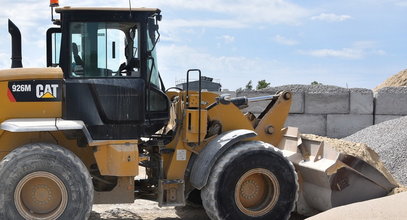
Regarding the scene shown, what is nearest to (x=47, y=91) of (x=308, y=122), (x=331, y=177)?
(x=331, y=177)

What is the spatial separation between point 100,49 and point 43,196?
5.34ft

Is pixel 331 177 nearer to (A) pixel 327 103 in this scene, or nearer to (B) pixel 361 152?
(B) pixel 361 152

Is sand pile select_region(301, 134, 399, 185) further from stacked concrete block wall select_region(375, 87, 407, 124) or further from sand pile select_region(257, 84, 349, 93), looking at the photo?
stacked concrete block wall select_region(375, 87, 407, 124)

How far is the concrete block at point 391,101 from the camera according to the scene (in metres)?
14.0

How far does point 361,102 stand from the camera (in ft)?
45.7

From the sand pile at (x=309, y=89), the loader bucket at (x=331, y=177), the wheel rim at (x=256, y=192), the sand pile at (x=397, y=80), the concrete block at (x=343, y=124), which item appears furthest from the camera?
the sand pile at (x=397, y=80)

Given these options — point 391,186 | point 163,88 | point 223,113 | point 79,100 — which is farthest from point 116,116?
point 391,186

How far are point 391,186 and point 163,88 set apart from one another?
304 cm

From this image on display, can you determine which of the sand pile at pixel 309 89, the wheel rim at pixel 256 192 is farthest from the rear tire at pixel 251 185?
the sand pile at pixel 309 89

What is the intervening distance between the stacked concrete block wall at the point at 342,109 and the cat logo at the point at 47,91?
8648 mm

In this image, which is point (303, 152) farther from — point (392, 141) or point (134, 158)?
point (392, 141)

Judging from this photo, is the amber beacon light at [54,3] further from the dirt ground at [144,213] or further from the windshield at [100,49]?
the dirt ground at [144,213]

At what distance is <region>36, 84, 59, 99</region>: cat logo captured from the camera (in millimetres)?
5691

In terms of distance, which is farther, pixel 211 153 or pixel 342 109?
pixel 342 109
